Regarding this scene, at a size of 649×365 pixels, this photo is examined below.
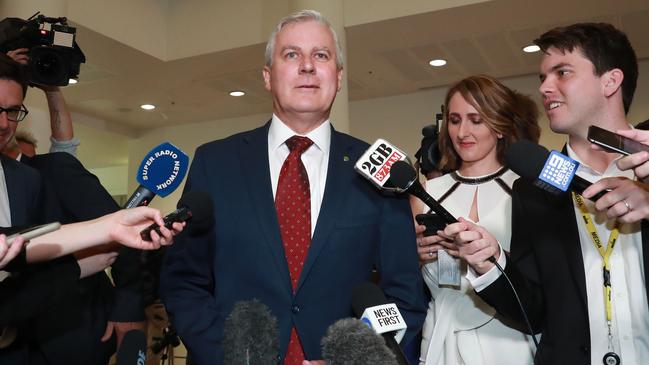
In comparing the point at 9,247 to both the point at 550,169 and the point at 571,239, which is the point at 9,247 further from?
the point at 571,239

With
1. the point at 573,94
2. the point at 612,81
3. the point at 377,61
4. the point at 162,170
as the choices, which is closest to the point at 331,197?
the point at 162,170

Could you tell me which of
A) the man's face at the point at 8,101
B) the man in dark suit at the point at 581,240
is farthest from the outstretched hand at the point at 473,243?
the man's face at the point at 8,101

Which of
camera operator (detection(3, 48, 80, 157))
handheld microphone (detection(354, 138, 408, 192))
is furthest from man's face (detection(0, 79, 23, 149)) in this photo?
handheld microphone (detection(354, 138, 408, 192))

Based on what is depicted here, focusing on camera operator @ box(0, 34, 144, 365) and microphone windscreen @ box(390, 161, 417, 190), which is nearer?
microphone windscreen @ box(390, 161, 417, 190)

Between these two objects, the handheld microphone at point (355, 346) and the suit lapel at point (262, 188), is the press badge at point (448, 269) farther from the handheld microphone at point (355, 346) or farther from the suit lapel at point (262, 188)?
the handheld microphone at point (355, 346)

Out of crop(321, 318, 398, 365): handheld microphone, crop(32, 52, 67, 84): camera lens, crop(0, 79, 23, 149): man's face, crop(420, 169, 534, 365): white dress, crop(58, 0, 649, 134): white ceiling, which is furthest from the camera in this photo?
crop(58, 0, 649, 134): white ceiling

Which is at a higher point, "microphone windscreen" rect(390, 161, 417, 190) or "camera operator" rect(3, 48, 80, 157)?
"camera operator" rect(3, 48, 80, 157)

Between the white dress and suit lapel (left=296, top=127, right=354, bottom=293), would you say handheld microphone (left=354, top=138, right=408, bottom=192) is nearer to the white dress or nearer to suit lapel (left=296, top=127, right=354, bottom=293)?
suit lapel (left=296, top=127, right=354, bottom=293)

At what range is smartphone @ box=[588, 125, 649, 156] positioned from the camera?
143 centimetres

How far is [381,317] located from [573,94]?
1075mm

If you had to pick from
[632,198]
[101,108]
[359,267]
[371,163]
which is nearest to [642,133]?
A: [632,198]

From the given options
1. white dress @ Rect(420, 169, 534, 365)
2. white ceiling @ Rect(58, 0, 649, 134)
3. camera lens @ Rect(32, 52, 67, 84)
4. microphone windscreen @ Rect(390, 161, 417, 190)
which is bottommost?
white dress @ Rect(420, 169, 534, 365)

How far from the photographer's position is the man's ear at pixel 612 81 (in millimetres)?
1959

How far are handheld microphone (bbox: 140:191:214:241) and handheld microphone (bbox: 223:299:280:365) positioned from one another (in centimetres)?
31
